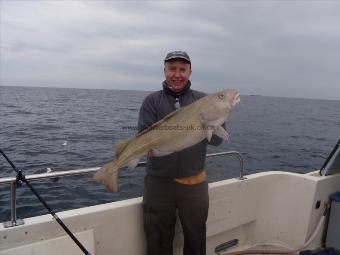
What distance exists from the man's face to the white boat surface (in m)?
1.50

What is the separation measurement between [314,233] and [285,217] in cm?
48

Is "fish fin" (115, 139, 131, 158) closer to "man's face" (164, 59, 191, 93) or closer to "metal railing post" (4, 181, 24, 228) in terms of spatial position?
"man's face" (164, 59, 191, 93)

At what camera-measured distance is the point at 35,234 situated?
3648 millimetres

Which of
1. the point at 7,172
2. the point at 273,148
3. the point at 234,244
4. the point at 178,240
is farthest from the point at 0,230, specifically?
the point at 273,148

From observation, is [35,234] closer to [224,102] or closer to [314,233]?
[224,102]

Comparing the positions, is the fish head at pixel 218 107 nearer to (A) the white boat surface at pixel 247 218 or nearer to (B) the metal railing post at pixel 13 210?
(A) the white boat surface at pixel 247 218

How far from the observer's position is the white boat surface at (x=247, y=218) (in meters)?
4.14

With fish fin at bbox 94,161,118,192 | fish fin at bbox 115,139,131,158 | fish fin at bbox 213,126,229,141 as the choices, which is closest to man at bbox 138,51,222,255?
fish fin at bbox 213,126,229,141

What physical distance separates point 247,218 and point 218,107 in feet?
8.66

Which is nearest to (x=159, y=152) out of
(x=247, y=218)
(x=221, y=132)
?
(x=221, y=132)

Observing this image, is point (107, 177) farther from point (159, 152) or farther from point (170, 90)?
point (170, 90)

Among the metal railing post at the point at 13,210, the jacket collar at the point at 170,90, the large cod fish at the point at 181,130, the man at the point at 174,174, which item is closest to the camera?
the metal railing post at the point at 13,210

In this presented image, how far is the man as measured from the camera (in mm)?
4055

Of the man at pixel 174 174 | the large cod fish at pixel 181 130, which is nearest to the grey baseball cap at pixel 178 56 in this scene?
the man at pixel 174 174
